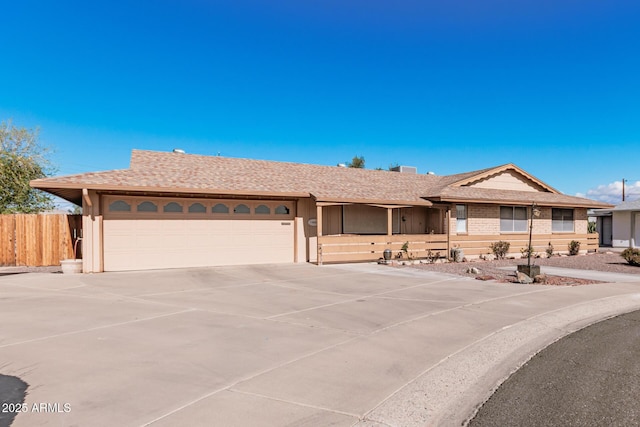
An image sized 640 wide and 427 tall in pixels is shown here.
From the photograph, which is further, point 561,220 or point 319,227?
point 561,220

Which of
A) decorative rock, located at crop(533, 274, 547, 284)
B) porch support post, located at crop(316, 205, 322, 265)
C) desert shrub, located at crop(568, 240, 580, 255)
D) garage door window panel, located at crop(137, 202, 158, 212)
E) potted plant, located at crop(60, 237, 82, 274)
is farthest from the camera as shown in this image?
desert shrub, located at crop(568, 240, 580, 255)

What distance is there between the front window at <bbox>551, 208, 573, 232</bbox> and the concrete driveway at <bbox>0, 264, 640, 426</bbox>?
43.0ft

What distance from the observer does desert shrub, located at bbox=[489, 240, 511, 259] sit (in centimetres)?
1994

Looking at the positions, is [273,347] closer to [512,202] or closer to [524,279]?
[524,279]

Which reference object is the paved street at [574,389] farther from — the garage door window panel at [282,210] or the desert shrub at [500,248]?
the desert shrub at [500,248]

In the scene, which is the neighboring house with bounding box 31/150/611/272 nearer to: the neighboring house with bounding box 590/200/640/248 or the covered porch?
the covered porch

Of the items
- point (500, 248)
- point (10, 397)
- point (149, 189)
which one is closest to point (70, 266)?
point (149, 189)

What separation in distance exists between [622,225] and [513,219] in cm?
1307

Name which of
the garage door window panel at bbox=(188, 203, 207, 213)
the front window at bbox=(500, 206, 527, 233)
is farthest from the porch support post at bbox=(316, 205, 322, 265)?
the front window at bbox=(500, 206, 527, 233)

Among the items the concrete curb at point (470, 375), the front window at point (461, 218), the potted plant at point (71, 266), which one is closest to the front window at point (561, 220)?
the front window at point (461, 218)

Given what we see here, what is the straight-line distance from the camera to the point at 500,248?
20.0 m

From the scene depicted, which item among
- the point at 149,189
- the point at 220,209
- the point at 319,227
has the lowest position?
the point at 319,227

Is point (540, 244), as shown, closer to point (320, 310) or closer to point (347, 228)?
point (347, 228)

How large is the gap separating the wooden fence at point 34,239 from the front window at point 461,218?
17.4m
